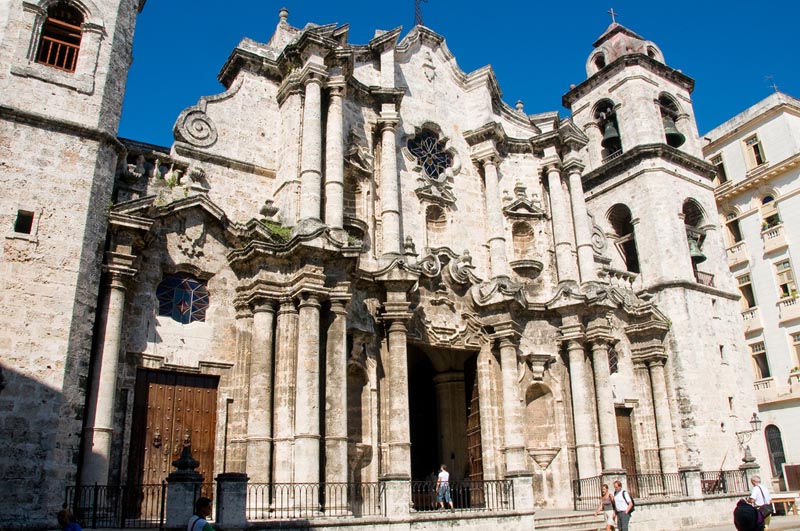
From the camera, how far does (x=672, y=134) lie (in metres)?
26.8

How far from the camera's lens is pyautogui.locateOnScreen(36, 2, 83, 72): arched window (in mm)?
13721

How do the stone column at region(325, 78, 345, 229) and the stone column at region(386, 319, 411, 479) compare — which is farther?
the stone column at region(325, 78, 345, 229)

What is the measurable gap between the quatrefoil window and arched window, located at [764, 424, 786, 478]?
60.1 feet

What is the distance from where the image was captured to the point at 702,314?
2367 centimetres

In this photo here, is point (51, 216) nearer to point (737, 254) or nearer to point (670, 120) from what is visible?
point (670, 120)

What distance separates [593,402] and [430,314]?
225 inches

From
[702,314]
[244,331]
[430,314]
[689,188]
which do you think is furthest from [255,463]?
[689,188]

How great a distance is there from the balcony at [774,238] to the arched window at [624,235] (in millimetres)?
7906

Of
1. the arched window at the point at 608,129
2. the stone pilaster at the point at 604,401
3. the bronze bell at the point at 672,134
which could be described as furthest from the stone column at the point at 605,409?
the bronze bell at the point at 672,134

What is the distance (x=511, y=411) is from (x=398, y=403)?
3706mm

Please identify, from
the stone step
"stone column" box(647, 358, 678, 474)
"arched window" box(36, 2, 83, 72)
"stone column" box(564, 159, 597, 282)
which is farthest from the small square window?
"stone column" box(647, 358, 678, 474)

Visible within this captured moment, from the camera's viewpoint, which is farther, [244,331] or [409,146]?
[409,146]

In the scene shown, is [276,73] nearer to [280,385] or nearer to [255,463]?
[280,385]

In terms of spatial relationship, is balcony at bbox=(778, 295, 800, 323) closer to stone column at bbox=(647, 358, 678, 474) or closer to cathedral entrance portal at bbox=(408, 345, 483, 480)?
stone column at bbox=(647, 358, 678, 474)
